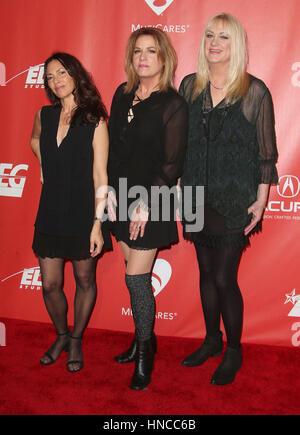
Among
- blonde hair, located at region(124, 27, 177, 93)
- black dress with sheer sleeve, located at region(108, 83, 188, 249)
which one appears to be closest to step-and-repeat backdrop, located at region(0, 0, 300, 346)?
blonde hair, located at region(124, 27, 177, 93)

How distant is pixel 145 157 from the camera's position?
213 centimetres

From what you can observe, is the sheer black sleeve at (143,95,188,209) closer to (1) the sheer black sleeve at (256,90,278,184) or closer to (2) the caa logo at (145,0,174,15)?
(1) the sheer black sleeve at (256,90,278,184)

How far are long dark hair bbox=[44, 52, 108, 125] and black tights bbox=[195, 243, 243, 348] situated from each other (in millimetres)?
965

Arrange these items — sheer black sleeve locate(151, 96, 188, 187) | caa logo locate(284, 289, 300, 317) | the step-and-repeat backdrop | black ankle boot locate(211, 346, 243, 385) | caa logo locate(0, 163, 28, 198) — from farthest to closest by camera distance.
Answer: caa logo locate(0, 163, 28, 198), caa logo locate(284, 289, 300, 317), the step-and-repeat backdrop, black ankle boot locate(211, 346, 243, 385), sheer black sleeve locate(151, 96, 188, 187)

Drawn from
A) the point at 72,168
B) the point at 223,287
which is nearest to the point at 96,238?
the point at 72,168

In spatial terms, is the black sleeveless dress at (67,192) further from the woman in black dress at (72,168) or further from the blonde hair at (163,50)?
the blonde hair at (163,50)

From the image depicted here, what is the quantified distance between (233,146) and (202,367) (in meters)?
Answer: 1.37

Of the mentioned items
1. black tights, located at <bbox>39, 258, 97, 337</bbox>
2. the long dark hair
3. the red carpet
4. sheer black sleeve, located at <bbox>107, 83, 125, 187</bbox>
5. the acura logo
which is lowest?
the red carpet

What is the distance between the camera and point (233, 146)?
218cm

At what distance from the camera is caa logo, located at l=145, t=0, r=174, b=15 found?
8.97ft

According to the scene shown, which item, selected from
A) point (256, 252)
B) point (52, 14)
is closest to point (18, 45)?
point (52, 14)

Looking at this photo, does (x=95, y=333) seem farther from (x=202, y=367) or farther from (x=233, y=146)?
(x=233, y=146)

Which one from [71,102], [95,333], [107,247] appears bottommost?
[95,333]

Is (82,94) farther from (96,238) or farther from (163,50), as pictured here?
(96,238)
